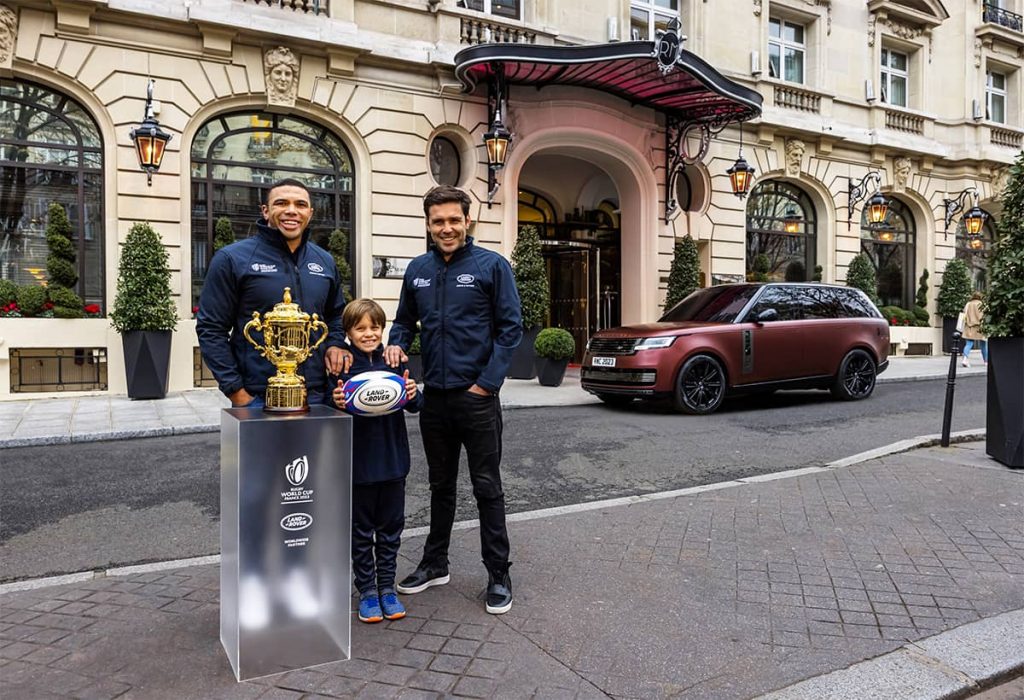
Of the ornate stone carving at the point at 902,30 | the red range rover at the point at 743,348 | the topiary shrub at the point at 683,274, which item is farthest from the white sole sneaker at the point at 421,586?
the ornate stone carving at the point at 902,30

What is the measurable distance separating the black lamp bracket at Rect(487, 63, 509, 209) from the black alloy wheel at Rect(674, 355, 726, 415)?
6436 mm

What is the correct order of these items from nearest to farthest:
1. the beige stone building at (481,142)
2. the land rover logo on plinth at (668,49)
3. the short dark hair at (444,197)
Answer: the short dark hair at (444,197) < the beige stone building at (481,142) < the land rover logo on plinth at (668,49)

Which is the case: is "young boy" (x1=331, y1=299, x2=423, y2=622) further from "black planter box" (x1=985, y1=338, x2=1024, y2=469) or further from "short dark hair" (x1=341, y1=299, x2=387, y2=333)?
"black planter box" (x1=985, y1=338, x2=1024, y2=469)

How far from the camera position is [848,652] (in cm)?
308

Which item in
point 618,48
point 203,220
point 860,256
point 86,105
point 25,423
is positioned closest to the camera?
point 25,423

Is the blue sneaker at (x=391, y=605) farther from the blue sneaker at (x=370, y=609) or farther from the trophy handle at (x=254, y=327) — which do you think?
the trophy handle at (x=254, y=327)

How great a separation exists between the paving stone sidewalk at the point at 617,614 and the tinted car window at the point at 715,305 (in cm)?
564

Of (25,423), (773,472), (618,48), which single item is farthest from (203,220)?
(773,472)

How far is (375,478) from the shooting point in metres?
3.37

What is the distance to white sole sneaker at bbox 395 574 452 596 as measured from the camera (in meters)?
3.67

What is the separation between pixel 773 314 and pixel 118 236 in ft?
34.0

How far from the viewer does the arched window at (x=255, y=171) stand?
13.0 meters

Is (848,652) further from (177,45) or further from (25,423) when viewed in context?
(177,45)

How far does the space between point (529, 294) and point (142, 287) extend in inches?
257
